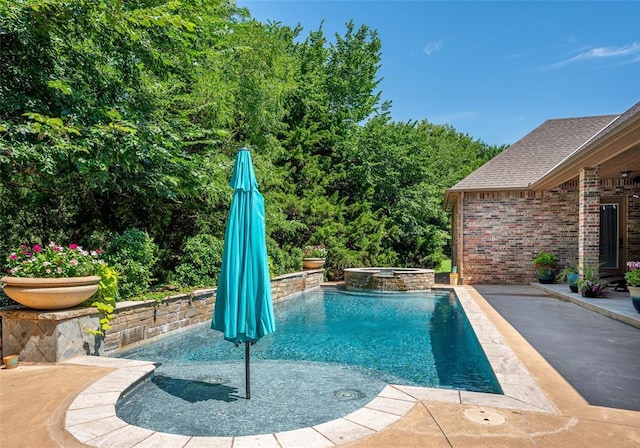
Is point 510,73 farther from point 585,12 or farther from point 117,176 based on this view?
point 117,176

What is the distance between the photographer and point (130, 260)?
6559 mm

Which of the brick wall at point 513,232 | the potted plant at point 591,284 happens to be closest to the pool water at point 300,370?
the potted plant at point 591,284

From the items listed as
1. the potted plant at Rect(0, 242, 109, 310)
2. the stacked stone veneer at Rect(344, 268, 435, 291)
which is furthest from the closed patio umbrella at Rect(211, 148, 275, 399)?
the stacked stone veneer at Rect(344, 268, 435, 291)

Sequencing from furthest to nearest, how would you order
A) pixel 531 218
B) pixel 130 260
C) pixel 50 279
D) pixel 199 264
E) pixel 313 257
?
pixel 313 257, pixel 531 218, pixel 199 264, pixel 130 260, pixel 50 279

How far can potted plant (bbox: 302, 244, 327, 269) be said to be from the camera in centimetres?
1448

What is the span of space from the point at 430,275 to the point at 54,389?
11.4 m

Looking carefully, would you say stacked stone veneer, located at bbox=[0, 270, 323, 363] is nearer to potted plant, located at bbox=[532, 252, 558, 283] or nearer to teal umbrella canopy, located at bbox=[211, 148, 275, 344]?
teal umbrella canopy, located at bbox=[211, 148, 275, 344]

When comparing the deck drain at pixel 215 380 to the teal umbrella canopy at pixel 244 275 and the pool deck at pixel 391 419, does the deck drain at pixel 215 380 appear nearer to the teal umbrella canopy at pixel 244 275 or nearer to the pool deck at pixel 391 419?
the pool deck at pixel 391 419

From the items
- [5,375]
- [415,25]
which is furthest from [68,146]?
[415,25]

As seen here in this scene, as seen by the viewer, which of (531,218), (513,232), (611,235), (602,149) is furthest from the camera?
(513,232)

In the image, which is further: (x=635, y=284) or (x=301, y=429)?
(x=635, y=284)

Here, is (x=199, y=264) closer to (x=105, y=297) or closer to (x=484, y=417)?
(x=105, y=297)

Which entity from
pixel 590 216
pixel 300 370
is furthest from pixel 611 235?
pixel 300 370

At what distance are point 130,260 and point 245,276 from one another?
143 inches
